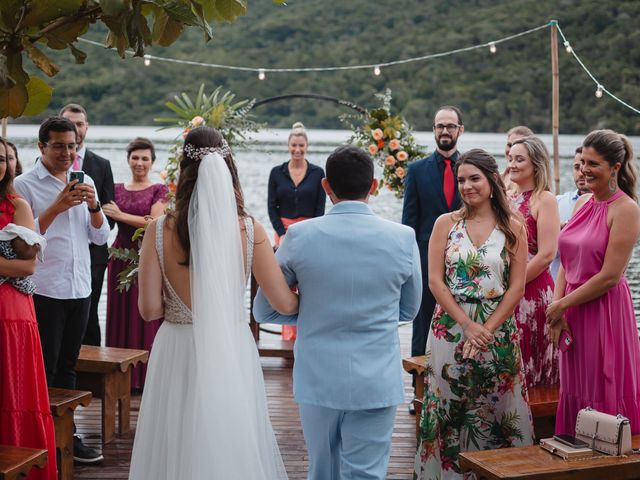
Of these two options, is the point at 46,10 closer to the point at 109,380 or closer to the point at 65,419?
the point at 65,419

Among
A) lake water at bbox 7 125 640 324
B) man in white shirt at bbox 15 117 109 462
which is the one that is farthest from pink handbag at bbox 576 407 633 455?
lake water at bbox 7 125 640 324

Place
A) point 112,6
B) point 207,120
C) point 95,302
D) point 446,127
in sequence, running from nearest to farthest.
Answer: point 112,6 < point 446,127 < point 95,302 < point 207,120

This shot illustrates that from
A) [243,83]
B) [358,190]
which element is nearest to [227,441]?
[358,190]

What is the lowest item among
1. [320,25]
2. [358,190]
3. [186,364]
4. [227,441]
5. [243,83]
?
[227,441]

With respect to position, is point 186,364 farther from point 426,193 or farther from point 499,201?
point 426,193

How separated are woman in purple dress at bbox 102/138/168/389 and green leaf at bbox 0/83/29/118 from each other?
443 cm

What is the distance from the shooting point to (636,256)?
22.9 meters

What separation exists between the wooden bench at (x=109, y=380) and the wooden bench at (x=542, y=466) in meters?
2.31

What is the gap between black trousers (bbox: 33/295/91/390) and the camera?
13.4 ft

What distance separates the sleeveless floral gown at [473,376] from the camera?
3514mm

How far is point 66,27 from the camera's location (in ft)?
4.80

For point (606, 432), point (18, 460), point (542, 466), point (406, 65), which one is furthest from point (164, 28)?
point (406, 65)

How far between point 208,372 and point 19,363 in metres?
1.09

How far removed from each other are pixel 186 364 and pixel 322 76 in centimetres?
2935
